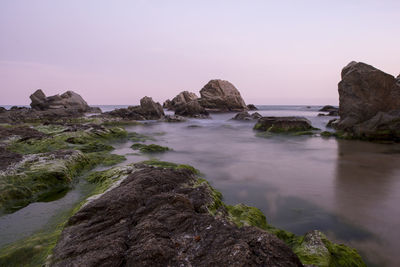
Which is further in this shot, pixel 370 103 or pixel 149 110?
pixel 149 110

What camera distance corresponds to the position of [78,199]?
4742 mm

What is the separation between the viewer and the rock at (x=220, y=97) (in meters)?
60.4

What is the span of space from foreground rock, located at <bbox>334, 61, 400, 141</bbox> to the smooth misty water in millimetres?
1824

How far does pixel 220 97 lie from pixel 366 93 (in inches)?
1849

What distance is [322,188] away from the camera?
6.15 m

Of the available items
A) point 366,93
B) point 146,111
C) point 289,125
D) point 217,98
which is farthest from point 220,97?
point 366,93

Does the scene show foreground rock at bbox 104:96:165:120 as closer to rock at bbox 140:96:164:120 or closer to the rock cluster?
rock at bbox 140:96:164:120

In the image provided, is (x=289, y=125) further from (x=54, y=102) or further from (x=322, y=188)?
(x=54, y=102)

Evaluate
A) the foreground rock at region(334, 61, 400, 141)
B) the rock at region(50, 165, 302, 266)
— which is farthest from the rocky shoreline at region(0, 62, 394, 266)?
the foreground rock at region(334, 61, 400, 141)

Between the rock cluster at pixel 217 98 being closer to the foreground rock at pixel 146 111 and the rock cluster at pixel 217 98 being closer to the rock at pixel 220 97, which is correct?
the rock at pixel 220 97

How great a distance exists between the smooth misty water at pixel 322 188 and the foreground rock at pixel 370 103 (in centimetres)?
182

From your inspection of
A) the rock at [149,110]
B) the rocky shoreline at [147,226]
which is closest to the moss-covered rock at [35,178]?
the rocky shoreline at [147,226]

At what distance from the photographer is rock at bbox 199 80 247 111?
60375mm

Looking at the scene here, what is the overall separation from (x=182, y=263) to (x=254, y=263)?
63 cm
